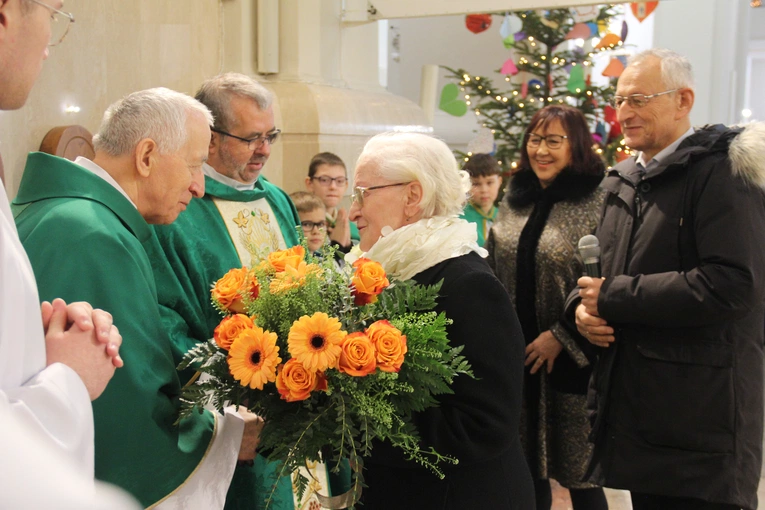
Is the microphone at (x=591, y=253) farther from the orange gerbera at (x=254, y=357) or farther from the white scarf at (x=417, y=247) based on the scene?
the orange gerbera at (x=254, y=357)

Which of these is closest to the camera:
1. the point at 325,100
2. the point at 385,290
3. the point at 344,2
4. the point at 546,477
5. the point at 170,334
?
the point at 385,290

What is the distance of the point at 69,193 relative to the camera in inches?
75.5

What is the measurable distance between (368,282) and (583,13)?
6.43 metres

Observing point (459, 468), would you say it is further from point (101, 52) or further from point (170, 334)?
point (101, 52)

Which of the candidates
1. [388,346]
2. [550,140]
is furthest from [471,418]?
[550,140]

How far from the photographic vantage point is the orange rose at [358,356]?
1.62m

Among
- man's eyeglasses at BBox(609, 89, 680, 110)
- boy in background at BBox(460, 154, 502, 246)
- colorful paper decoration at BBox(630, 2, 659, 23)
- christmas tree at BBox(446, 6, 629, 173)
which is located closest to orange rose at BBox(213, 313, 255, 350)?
man's eyeglasses at BBox(609, 89, 680, 110)

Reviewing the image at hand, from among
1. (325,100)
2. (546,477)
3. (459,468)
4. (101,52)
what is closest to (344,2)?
(325,100)

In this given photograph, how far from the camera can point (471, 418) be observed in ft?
6.35

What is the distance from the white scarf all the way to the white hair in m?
0.09

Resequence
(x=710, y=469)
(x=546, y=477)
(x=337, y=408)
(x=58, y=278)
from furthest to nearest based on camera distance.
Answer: (x=546, y=477), (x=710, y=469), (x=58, y=278), (x=337, y=408)

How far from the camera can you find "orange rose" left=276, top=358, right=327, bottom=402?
1649 millimetres

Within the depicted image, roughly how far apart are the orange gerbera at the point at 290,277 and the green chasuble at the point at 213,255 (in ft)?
0.73

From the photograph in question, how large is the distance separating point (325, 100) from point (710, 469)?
329 cm
